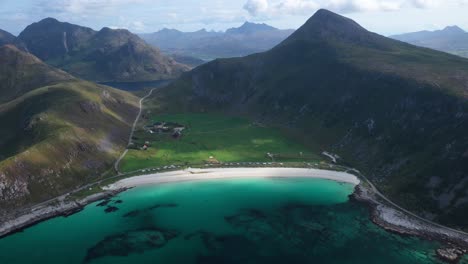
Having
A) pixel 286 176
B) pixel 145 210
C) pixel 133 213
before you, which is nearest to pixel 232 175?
pixel 286 176

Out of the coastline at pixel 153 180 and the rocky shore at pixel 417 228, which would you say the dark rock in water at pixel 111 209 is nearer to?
the coastline at pixel 153 180

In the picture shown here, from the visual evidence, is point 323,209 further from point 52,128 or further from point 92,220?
point 52,128

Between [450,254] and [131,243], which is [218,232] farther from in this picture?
[450,254]

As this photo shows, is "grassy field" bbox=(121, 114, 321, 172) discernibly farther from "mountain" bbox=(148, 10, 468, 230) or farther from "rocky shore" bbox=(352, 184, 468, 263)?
"rocky shore" bbox=(352, 184, 468, 263)

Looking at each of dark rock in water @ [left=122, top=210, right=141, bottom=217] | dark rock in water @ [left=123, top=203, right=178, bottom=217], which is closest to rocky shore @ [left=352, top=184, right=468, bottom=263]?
dark rock in water @ [left=123, top=203, right=178, bottom=217]

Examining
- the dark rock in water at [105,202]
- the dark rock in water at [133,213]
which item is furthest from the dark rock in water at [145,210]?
the dark rock in water at [105,202]
